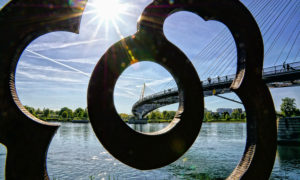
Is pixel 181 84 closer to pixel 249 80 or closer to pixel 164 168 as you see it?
pixel 249 80

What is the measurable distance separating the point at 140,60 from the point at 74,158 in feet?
45.9

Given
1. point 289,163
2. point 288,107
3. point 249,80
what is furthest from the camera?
point 288,107

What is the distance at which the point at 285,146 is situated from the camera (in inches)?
756

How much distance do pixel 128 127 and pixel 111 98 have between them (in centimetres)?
47

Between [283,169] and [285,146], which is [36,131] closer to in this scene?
[283,169]

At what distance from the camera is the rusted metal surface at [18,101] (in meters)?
2.71

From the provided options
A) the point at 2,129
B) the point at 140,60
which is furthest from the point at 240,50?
the point at 2,129

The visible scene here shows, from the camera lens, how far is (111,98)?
9.35ft

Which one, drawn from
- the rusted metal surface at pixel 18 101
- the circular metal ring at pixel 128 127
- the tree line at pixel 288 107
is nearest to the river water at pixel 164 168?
the rusted metal surface at pixel 18 101

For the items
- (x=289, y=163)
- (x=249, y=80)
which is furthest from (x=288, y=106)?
(x=249, y=80)

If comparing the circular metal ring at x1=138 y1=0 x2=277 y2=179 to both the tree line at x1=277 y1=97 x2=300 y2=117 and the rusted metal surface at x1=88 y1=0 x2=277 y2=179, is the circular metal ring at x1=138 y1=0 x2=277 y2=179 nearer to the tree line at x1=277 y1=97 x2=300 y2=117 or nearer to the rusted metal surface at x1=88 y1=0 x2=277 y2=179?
the rusted metal surface at x1=88 y1=0 x2=277 y2=179

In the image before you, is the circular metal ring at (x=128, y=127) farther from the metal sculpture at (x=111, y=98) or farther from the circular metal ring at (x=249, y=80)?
the circular metal ring at (x=249, y=80)

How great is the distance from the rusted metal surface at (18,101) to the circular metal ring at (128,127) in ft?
2.77

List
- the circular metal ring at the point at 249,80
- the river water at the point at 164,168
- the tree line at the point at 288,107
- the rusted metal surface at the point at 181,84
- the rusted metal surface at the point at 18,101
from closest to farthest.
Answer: the rusted metal surface at the point at 18,101
the rusted metal surface at the point at 181,84
the circular metal ring at the point at 249,80
the river water at the point at 164,168
the tree line at the point at 288,107
